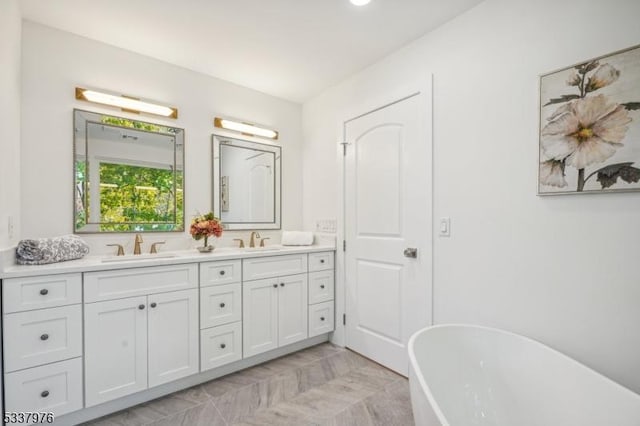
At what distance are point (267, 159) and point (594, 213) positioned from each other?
2552 mm

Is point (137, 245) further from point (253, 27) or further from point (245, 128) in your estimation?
point (253, 27)

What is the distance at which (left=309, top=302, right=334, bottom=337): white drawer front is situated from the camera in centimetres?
271

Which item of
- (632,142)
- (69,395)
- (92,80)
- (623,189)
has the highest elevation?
(92,80)

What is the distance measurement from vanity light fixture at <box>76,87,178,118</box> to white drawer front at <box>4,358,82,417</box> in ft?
5.63

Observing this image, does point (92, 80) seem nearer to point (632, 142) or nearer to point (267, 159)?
point (267, 159)

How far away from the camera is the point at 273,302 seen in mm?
2457

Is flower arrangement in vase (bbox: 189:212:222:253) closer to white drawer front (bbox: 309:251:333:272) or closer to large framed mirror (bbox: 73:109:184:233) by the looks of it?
large framed mirror (bbox: 73:109:184:233)

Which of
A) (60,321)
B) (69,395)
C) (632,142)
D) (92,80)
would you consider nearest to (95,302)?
(60,321)

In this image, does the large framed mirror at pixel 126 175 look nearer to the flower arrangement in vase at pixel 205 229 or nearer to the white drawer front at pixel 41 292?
the flower arrangement in vase at pixel 205 229

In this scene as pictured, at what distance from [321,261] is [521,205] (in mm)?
1660

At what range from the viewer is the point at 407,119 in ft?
7.36

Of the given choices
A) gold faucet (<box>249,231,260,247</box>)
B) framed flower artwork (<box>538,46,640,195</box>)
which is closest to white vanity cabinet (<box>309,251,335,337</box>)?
gold faucet (<box>249,231,260,247</box>)

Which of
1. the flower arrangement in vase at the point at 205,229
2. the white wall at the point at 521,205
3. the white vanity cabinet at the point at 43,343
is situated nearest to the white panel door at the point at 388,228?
the white wall at the point at 521,205

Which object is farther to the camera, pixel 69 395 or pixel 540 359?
pixel 69 395
